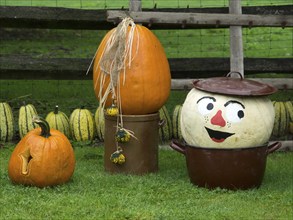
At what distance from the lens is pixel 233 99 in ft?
21.5

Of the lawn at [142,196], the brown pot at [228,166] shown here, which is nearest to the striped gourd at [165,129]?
the lawn at [142,196]

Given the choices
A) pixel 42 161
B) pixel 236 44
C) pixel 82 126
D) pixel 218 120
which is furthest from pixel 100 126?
pixel 218 120

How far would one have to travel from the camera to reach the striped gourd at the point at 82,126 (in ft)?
28.4

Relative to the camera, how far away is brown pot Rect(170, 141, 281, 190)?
6.55 m

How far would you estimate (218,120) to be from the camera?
21.4ft

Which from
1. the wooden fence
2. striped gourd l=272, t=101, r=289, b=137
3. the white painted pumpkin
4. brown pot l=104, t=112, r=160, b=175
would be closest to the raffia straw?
brown pot l=104, t=112, r=160, b=175

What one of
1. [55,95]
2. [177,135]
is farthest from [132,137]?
[55,95]

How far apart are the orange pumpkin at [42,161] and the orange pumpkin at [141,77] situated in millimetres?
821

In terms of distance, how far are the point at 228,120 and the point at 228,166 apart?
0.41 meters

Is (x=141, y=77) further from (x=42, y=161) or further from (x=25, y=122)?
(x=25, y=122)

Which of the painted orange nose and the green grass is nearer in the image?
the green grass

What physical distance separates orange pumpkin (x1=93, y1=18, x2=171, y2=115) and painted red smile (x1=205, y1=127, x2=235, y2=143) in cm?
91

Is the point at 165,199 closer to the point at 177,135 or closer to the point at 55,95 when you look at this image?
the point at 177,135

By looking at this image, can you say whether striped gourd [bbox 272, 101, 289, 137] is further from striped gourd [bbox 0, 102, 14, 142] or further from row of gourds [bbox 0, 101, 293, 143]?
striped gourd [bbox 0, 102, 14, 142]
